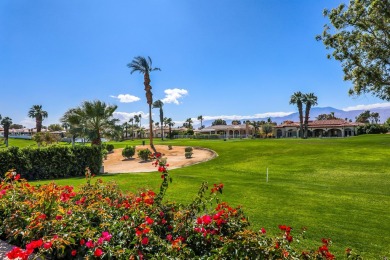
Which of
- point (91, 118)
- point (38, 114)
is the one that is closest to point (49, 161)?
point (91, 118)

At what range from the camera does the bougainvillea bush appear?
124 inches

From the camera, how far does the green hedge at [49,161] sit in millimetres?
18562

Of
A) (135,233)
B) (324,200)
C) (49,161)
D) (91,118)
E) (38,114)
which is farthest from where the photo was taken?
(38,114)

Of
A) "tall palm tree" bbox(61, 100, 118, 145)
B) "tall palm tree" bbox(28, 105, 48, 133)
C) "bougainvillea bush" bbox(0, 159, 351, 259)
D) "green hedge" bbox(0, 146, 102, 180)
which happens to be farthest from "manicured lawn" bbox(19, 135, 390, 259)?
"tall palm tree" bbox(28, 105, 48, 133)

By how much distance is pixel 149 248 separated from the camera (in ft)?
11.1

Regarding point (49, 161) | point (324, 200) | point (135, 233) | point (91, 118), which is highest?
point (91, 118)

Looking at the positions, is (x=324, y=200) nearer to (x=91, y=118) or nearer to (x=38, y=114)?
(x=91, y=118)

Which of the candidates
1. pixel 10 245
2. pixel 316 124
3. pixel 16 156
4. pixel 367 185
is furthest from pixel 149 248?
pixel 316 124

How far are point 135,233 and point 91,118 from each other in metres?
27.1

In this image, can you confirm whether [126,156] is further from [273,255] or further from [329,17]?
[273,255]

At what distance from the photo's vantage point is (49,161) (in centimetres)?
2008

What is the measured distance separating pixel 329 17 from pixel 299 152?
19.9 meters

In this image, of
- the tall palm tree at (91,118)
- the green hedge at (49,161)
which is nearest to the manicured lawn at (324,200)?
the green hedge at (49,161)

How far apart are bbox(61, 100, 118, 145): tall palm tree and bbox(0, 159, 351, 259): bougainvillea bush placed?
2403 centimetres
